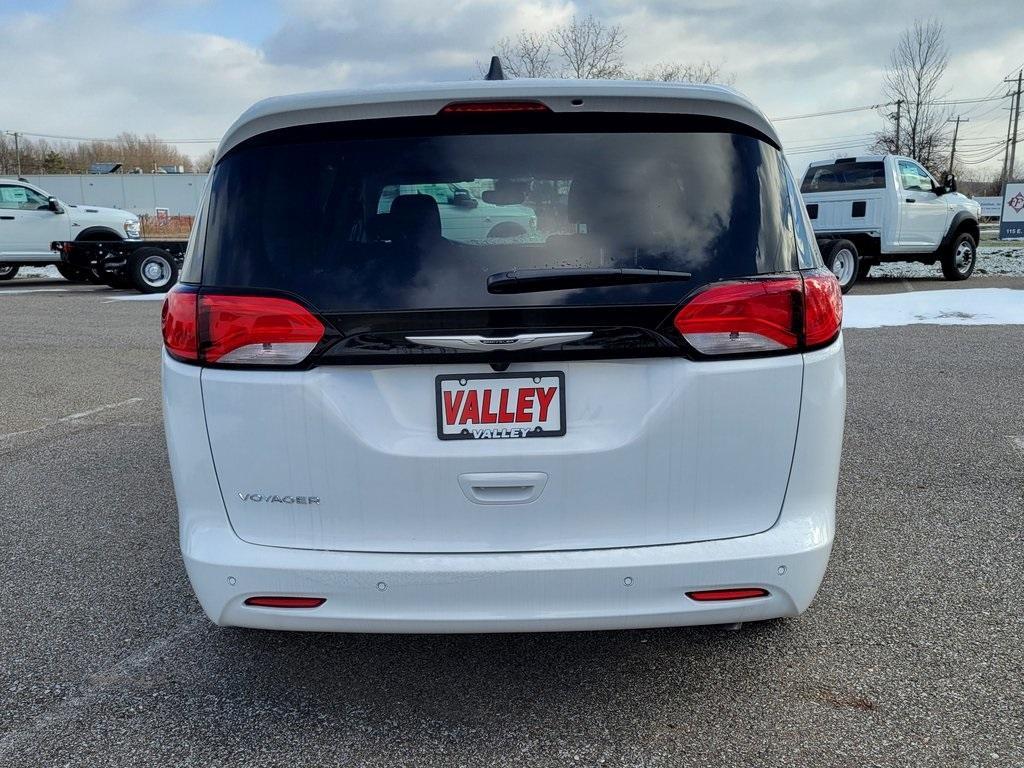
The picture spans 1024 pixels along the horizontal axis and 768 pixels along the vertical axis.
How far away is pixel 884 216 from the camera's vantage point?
1450 centimetres

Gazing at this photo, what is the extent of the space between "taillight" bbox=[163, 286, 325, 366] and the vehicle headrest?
31 centimetres

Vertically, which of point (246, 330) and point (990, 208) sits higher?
point (246, 330)

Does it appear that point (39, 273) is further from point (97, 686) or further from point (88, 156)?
point (88, 156)

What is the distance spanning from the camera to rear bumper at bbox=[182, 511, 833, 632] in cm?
218

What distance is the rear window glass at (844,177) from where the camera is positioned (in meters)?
14.6

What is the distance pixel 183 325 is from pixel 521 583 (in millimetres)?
1116

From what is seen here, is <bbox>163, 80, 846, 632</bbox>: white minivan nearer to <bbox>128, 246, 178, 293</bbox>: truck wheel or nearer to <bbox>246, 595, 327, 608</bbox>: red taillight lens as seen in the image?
<bbox>246, 595, 327, 608</bbox>: red taillight lens

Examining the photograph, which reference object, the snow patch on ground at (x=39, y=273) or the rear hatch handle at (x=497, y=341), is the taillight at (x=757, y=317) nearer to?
the rear hatch handle at (x=497, y=341)

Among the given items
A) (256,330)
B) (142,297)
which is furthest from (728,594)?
(142,297)

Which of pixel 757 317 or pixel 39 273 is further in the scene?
pixel 39 273

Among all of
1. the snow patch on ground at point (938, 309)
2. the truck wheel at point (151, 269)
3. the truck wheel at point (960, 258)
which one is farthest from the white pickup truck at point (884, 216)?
the truck wheel at point (151, 269)

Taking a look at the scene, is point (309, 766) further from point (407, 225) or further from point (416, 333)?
point (407, 225)

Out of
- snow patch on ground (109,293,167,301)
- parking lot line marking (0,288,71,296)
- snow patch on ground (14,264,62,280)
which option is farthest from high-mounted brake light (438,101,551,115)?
snow patch on ground (14,264,62,280)

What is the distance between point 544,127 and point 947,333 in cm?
873
